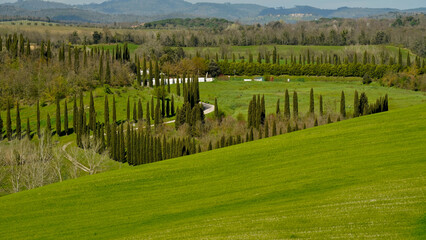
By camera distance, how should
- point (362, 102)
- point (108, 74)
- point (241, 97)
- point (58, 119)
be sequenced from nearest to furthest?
point (362, 102) < point (58, 119) < point (108, 74) < point (241, 97)

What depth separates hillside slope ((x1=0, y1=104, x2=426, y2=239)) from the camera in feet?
74.9

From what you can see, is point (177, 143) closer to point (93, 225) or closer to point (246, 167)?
point (246, 167)

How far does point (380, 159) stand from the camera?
34.0 m

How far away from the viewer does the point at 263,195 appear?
100 ft

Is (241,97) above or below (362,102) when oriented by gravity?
below

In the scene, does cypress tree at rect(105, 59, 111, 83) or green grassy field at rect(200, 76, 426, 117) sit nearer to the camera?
green grassy field at rect(200, 76, 426, 117)

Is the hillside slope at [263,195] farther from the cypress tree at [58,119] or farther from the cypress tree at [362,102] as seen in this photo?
the cypress tree at [58,119]

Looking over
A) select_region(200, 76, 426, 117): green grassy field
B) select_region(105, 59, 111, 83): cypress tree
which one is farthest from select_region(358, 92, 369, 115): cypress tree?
select_region(105, 59, 111, 83): cypress tree

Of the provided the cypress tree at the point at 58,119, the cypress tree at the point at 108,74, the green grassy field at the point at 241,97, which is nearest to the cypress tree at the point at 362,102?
the green grassy field at the point at 241,97

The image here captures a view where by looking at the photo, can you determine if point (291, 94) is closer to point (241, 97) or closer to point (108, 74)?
point (241, 97)

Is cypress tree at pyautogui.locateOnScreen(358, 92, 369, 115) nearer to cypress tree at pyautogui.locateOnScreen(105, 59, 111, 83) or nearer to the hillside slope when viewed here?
the hillside slope

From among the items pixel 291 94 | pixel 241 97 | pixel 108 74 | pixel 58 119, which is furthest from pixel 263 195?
pixel 291 94

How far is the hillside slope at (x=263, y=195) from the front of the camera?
22844 millimetres

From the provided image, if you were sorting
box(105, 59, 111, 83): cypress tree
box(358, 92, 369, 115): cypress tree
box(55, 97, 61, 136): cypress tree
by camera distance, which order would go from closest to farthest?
box(358, 92, 369, 115): cypress tree → box(55, 97, 61, 136): cypress tree → box(105, 59, 111, 83): cypress tree
